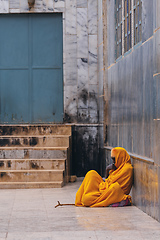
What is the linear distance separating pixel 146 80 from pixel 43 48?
6253 millimetres

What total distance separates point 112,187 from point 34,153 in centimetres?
404

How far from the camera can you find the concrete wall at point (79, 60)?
12750 mm

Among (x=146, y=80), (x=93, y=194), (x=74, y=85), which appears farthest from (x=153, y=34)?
(x=74, y=85)

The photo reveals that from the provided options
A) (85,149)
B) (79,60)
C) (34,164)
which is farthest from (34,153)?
(79,60)

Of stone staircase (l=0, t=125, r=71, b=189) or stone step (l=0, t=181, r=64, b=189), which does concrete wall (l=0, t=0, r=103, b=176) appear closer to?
stone staircase (l=0, t=125, r=71, b=189)

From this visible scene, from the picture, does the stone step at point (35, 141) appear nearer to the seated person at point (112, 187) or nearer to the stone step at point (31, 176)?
the stone step at point (31, 176)

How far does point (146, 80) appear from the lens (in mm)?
7379

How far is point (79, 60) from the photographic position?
12.9 metres

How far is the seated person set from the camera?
25.5ft

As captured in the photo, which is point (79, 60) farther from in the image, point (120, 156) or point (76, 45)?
point (120, 156)

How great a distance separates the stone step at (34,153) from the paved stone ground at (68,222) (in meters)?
2.58

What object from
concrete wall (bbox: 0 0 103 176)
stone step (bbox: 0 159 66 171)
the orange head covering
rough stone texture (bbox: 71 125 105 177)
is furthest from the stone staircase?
the orange head covering

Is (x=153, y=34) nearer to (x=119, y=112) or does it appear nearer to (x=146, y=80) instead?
(x=146, y=80)

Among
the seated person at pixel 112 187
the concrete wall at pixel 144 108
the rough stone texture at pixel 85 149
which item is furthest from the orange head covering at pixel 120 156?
the rough stone texture at pixel 85 149
